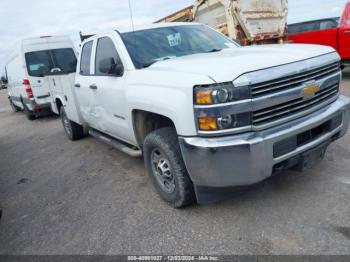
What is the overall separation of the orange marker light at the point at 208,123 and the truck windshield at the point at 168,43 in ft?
4.41

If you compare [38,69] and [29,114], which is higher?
[38,69]

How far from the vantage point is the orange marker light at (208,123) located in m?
2.46

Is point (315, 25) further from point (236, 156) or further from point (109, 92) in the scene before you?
point (236, 156)

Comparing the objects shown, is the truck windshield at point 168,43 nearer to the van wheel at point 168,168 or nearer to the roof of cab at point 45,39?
the van wheel at point 168,168

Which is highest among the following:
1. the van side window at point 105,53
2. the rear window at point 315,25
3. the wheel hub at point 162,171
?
the van side window at point 105,53

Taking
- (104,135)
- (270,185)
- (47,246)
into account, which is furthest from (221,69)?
(104,135)

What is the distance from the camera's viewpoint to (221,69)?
2508 millimetres

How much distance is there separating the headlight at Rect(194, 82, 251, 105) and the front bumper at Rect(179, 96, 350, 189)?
302 millimetres

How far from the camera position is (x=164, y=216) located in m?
3.17

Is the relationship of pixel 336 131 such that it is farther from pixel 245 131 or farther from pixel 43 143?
pixel 43 143

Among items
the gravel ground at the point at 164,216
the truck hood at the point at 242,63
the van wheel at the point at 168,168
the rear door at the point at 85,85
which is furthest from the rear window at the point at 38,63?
the truck hood at the point at 242,63

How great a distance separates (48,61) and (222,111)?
8803 millimetres

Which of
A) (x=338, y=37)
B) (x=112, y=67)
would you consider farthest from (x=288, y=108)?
(x=338, y=37)

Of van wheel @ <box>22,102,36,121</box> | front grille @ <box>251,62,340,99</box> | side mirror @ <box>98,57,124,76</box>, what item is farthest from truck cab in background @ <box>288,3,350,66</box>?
van wheel @ <box>22,102,36,121</box>
